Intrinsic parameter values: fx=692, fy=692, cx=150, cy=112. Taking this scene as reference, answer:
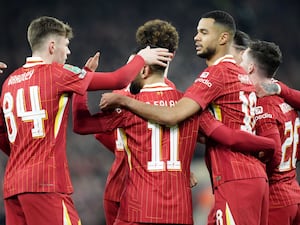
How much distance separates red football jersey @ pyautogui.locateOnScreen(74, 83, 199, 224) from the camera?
187 inches

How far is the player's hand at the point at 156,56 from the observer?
484cm

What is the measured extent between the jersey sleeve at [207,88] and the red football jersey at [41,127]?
0.76 m

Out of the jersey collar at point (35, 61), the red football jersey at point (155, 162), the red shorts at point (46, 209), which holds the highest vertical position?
the jersey collar at point (35, 61)

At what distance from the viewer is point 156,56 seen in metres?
4.86

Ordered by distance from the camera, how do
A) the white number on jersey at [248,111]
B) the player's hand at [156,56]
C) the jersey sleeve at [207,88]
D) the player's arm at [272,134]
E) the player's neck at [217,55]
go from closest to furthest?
the player's hand at [156,56]
the jersey sleeve at [207,88]
the white number on jersey at [248,111]
the player's neck at [217,55]
the player's arm at [272,134]

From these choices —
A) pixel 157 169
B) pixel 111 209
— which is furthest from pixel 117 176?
pixel 157 169

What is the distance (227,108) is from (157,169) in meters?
0.74

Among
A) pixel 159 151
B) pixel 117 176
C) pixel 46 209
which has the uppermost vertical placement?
pixel 159 151

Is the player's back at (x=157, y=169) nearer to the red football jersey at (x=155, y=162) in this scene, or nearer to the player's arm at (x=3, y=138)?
the red football jersey at (x=155, y=162)

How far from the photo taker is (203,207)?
10.2 metres

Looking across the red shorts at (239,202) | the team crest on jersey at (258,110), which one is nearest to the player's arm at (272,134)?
the team crest on jersey at (258,110)

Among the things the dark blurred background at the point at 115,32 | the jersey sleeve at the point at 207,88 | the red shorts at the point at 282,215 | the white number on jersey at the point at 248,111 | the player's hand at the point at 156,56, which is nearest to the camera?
the player's hand at the point at 156,56

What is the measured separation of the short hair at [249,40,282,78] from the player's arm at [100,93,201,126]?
1.20m

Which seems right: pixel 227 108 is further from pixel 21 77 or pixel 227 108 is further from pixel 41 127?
pixel 21 77
